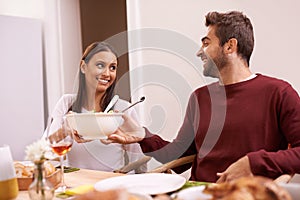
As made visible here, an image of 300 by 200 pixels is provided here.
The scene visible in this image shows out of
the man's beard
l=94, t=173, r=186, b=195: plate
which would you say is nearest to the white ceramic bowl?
l=94, t=173, r=186, b=195: plate

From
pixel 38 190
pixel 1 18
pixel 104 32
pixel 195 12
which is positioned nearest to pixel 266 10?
pixel 195 12

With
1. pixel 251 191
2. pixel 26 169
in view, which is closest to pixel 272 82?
pixel 26 169

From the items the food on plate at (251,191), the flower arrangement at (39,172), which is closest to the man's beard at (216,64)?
the flower arrangement at (39,172)

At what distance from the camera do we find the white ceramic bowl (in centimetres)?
145

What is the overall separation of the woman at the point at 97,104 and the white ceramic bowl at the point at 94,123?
75cm

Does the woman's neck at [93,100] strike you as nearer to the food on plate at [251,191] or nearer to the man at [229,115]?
the man at [229,115]

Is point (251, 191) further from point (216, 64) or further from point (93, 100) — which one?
point (93, 100)

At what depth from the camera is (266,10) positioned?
2391 mm

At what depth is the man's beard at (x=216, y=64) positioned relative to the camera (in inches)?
77.9

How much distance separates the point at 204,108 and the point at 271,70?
62 centimetres

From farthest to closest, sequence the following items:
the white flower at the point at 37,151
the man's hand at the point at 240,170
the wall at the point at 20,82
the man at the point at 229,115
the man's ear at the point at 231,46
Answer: the wall at the point at 20,82, the man's ear at the point at 231,46, the man at the point at 229,115, the man's hand at the point at 240,170, the white flower at the point at 37,151

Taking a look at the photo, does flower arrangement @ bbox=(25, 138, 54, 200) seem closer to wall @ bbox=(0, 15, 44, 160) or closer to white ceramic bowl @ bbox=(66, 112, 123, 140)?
white ceramic bowl @ bbox=(66, 112, 123, 140)

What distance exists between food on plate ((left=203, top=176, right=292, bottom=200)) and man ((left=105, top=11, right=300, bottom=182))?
97cm

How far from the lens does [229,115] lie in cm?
189
